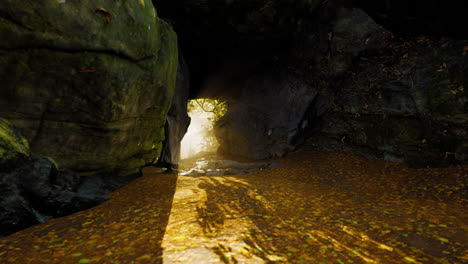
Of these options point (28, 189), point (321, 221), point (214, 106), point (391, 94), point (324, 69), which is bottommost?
point (321, 221)

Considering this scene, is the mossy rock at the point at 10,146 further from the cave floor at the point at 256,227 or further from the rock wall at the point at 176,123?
the rock wall at the point at 176,123

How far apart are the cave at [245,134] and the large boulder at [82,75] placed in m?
0.03

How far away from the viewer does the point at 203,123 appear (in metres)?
24.4

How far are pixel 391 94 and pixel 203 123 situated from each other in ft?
59.6

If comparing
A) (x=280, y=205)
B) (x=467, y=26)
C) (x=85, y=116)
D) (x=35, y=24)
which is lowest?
(x=280, y=205)

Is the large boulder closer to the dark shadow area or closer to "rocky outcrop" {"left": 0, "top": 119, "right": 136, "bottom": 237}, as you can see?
"rocky outcrop" {"left": 0, "top": 119, "right": 136, "bottom": 237}

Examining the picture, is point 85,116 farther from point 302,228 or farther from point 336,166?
point 336,166

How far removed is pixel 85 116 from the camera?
5.47m

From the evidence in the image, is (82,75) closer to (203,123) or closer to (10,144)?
(10,144)

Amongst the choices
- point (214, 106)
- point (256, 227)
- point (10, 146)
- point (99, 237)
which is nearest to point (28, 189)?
point (10, 146)

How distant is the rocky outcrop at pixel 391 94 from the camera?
8086 millimetres

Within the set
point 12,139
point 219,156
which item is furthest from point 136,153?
point 219,156

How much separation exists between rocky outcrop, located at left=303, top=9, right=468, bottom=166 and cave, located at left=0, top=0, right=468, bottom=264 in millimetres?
57

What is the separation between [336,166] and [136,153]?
8.78 meters
